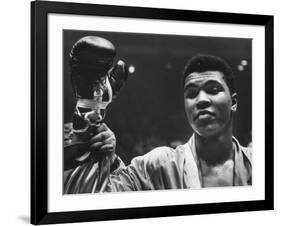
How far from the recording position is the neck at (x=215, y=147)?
262 centimetres

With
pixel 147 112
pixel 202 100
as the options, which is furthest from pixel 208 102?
pixel 147 112

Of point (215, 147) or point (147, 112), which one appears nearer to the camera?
point (147, 112)

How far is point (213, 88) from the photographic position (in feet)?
8.61

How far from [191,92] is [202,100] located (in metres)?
0.05

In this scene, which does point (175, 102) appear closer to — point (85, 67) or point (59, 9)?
point (85, 67)

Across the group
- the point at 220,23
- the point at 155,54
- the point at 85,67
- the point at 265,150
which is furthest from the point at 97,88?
the point at 265,150

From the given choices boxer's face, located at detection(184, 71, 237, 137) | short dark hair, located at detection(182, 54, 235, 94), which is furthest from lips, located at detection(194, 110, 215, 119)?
short dark hair, located at detection(182, 54, 235, 94)

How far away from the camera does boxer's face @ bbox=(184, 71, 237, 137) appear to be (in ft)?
8.51

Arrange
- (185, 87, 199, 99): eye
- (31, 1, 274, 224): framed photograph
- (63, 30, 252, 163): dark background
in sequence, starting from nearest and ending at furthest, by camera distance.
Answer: (31, 1, 274, 224): framed photograph < (63, 30, 252, 163): dark background < (185, 87, 199, 99): eye

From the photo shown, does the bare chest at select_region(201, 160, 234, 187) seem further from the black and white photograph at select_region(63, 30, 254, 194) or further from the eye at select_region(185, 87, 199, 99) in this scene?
the eye at select_region(185, 87, 199, 99)

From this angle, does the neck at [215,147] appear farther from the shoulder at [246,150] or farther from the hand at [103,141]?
the hand at [103,141]

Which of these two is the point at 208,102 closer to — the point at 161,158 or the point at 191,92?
the point at 191,92

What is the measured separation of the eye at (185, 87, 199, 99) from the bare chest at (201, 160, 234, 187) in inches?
9.4

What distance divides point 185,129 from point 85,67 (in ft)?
1.39
